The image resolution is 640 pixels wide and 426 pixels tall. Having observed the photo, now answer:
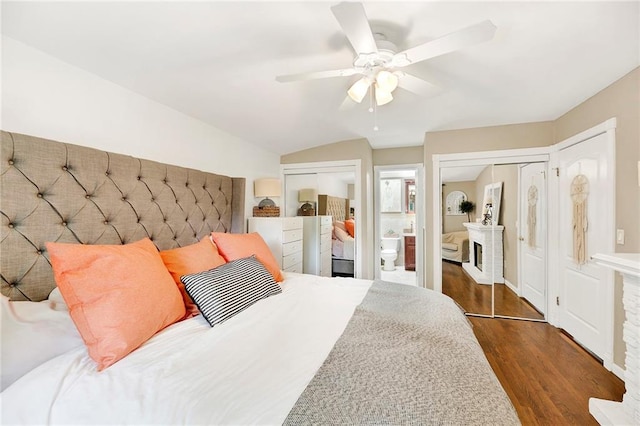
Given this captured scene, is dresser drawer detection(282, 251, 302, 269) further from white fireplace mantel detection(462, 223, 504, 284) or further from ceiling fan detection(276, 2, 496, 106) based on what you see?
white fireplace mantel detection(462, 223, 504, 284)

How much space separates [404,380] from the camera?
0.89 metres

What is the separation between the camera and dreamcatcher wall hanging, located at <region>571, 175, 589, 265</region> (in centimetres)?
243

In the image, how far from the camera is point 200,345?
43.4 inches

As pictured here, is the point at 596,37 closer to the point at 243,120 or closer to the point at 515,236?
the point at 515,236

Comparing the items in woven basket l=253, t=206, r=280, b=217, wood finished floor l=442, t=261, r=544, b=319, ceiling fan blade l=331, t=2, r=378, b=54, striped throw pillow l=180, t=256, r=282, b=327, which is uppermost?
ceiling fan blade l=331, t=2, r=378, b=54

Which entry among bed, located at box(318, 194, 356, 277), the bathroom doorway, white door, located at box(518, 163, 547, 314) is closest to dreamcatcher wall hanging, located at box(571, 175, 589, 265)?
white door, located at box(518, 163, 547, 314)

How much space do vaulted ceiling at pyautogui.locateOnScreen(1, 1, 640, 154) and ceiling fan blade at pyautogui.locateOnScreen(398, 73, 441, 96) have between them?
0.08 m

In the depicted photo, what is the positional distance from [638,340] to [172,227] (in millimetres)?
2864

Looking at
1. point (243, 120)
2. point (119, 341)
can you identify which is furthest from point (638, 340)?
point (243, 120)

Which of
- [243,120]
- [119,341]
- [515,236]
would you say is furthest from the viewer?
[515,236]

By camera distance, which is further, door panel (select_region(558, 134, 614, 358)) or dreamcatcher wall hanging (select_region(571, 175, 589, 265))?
dreamcatcher wall hanging (select_region(571, 175, 589, 265))

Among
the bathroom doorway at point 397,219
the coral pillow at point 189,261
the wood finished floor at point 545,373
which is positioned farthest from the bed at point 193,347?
the bathroom doorway at point 397,219

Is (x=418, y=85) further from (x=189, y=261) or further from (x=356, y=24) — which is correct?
(x=189, y=261)

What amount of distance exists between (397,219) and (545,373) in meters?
2.71
